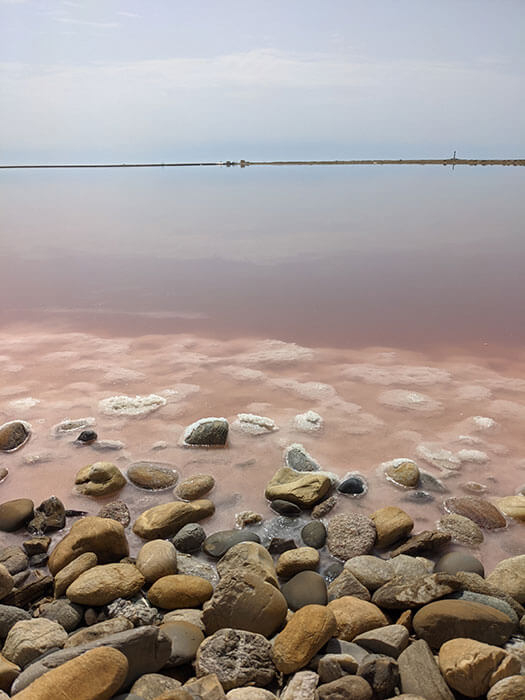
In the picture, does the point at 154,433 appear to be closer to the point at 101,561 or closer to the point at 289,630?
the point at 101,561

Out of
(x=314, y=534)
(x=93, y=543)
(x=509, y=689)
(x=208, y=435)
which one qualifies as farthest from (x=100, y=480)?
(x=509, y=689)

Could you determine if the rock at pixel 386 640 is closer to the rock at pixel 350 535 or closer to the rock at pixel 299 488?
the rock at pixel 350 535

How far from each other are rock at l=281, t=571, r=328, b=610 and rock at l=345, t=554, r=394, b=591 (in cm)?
22

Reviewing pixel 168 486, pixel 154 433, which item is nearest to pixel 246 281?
pixel 154 433

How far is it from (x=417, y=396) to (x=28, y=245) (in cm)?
1228

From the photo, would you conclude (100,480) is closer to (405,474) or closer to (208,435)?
(208,435)

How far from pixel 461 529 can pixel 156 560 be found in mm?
1912

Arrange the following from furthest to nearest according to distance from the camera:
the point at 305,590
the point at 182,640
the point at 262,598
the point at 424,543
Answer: the point at 424,543 < the point at 305,590 < the point at 262,598 < the point at 182,640

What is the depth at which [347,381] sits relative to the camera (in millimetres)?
5695

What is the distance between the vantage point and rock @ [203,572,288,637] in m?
2.47

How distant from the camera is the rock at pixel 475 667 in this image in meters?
2.16

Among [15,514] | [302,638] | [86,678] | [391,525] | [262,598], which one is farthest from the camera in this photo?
[15,514]

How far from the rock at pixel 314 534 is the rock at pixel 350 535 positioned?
39 millimetres

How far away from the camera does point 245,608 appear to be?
2.48 meters
